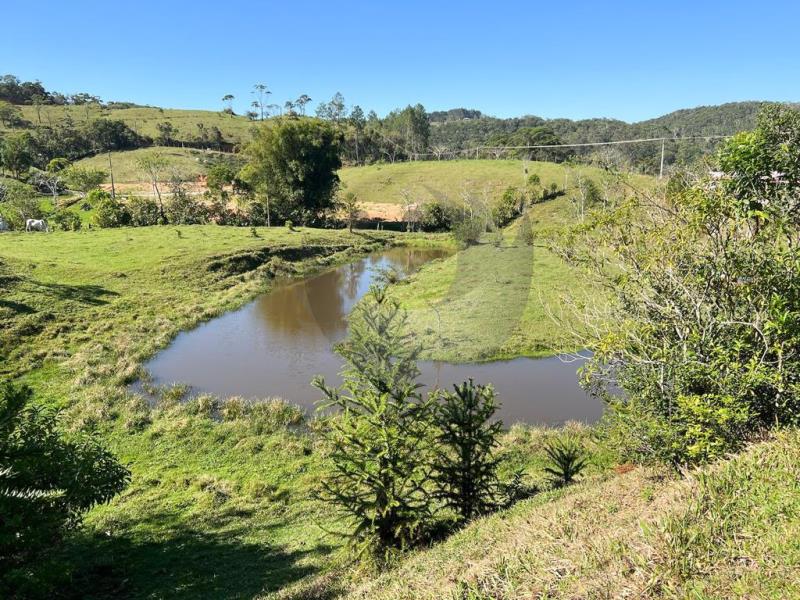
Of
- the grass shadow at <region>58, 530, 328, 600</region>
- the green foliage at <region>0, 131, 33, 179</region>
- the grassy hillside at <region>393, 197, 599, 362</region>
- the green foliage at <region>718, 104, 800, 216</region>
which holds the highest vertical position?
the green foliage at <region>0, 131, 33, 179</region>

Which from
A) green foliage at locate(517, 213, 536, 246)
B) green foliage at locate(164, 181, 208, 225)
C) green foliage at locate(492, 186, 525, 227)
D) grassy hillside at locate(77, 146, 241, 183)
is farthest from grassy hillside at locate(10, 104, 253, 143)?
green foliage at locate(517, 213, 536, 246)

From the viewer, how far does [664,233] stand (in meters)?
8.76

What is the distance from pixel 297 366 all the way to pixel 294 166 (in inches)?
1700

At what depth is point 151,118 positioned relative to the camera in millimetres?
121312

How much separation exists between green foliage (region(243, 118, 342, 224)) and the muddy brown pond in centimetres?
3013

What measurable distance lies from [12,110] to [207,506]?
429 ft

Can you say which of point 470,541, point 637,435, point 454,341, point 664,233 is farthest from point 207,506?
point 454,341

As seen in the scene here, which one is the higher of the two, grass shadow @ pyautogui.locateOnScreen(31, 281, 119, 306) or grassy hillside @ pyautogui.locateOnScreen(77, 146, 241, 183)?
grassy hillside @ pyautogui.locateOnScreen(77, 146, 241, 183)

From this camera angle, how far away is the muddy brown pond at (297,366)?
19344 millimetres

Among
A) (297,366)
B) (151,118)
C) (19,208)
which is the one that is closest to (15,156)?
(19,208)

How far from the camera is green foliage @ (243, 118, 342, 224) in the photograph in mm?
61125

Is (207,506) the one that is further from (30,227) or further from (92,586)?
(30,227)

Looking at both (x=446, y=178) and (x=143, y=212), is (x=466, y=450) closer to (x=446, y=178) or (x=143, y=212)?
(x=143, y=212)

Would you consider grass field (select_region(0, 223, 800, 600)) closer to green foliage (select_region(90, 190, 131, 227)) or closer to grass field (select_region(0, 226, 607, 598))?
grass field (select_region(0, 226, 607, 598))
